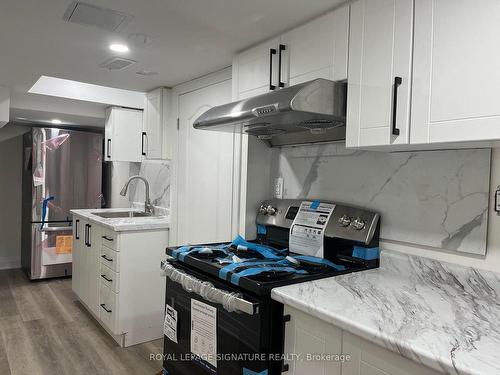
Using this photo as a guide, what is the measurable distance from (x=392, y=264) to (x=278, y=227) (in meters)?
Answer: 0.68

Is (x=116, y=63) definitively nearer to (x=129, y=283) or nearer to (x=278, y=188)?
(x=278, y=188)

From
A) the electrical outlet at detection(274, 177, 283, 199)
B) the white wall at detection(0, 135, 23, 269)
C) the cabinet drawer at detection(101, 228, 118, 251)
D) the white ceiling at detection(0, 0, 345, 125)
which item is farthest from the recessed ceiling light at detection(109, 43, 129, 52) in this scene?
the white wall at detection(0, 135, 23, 269)

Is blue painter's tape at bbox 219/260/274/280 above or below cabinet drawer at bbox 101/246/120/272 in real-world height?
above

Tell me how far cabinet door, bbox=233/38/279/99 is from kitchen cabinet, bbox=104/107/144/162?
181 cm

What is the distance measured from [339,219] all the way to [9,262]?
16.5ft

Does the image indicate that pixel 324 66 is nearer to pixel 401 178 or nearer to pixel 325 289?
pixel 401 178

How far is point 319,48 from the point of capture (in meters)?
1.70

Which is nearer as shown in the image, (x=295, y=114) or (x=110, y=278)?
(x=295, y=114)

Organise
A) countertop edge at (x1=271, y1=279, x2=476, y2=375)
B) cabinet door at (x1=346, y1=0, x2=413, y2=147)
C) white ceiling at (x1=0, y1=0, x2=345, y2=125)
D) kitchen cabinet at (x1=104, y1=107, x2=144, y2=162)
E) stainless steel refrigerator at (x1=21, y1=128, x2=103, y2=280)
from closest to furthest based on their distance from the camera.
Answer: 1. countertop edge at (x1=271, y1=279, x2=476, y2=375)
2. cabinet door at (x1=346, y1=0, x2=413, y2=147)
3. white ceiling at (x1=0, y1=0, x2=345, y2=125)
4. kitchen cabinet at (x1=104, y1=107, x2=144, y2=162)
5. stainless steel refrigerator at (x1=21, y1=128, x2=103, y2=280)

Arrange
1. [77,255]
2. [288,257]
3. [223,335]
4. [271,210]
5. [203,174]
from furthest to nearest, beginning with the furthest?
[77,255], [203,174], [271,210], [288,257], [223,335]

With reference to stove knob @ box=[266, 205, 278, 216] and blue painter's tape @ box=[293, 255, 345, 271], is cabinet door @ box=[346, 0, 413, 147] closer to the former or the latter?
blue painter's tape @ box=[293, 255, 345, 271]

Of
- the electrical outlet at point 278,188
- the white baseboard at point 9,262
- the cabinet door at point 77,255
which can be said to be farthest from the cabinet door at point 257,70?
the white baseboard at point 9,262

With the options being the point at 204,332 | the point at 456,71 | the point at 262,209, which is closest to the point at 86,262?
the point at 262,209

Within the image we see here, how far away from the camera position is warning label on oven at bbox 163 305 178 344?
1901 millimetres
